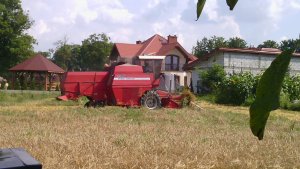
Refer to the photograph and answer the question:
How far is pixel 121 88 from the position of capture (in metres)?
13.7

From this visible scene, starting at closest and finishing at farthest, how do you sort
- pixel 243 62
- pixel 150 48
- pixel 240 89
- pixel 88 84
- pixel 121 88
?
pixel 121 88
pixel 88 84
pixel 240 89
pixel 243 62
pixel 150 48

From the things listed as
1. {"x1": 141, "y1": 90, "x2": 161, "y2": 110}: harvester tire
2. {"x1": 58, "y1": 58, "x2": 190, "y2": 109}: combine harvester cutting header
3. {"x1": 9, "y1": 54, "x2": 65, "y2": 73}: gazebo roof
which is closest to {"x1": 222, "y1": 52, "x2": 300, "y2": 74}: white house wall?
{"x1": 58, "y1": 58, "x2": 190, "y2": 109}: combine harvester cutting header

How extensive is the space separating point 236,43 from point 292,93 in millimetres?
25014

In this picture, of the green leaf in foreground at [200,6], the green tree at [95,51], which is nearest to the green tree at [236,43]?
the green tree at [95,51]

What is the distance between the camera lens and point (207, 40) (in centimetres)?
4566

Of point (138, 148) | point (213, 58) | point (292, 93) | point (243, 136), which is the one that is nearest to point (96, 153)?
point (138, 148)

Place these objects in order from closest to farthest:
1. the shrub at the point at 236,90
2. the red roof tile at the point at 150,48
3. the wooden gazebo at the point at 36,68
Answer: the shrub at the point at 236,90, the wooden gazebo at the point at 36,68, the red roof tile at the point at 150,48

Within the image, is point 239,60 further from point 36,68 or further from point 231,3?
point 231,3

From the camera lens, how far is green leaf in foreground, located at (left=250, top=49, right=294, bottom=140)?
1.05 feet

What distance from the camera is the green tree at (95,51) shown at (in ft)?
153

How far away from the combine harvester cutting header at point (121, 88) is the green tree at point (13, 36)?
20396 millimetres

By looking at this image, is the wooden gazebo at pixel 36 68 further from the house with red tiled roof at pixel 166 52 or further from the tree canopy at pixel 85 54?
the tree canopy at pixel 85 54

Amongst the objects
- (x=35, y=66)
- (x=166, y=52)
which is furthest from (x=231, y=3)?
(x=166, y=52)

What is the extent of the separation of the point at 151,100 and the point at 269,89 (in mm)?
13578
